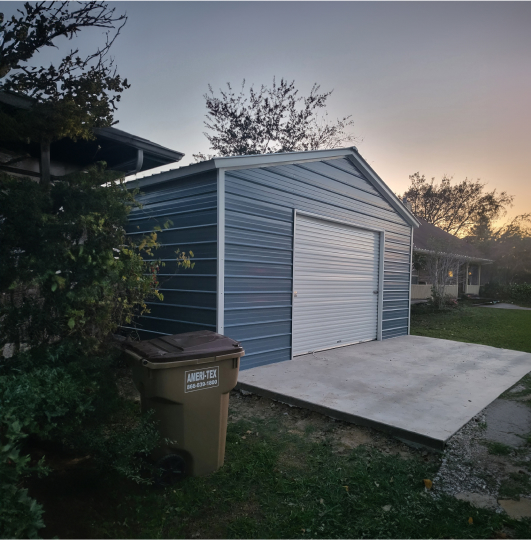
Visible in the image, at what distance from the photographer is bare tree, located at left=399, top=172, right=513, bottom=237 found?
3556 cm

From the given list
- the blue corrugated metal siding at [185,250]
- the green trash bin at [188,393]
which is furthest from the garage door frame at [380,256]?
the green trash bin at [188,393]

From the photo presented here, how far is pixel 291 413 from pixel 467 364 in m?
3.98

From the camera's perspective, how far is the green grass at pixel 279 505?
2.34 metres

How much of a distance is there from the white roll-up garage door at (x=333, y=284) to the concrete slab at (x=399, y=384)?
0.44 meters

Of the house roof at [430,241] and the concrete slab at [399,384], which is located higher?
the house roof at [430,241]

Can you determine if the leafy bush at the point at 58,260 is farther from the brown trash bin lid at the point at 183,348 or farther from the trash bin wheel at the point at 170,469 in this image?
the trash bin wheel at the point at 170,469

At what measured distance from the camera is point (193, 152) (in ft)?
73.8

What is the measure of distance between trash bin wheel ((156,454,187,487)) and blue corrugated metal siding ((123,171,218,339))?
106 inches

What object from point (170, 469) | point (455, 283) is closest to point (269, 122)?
A: point (455, 283)

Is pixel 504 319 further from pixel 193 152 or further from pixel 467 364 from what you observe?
pixel 193 152

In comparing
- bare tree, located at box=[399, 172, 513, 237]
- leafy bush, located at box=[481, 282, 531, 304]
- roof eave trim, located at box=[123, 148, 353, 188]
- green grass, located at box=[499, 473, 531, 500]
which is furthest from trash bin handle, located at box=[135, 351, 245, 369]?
bare tree, located at box=[399, 172, 513, 237]

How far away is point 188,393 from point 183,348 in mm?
333

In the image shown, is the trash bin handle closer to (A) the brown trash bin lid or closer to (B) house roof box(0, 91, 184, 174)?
(A) the brown trash bin lid

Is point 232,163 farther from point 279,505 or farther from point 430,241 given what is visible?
point 430,241
